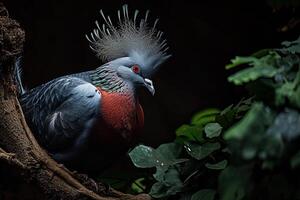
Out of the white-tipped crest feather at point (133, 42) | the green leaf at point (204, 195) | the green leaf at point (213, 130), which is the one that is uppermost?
the white-tipped crest feather at point (133, 42)

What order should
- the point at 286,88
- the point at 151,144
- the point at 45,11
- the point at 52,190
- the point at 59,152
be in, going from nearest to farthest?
1. the point at 286,88
2. the point at 52,190
3. the point at 59,152
4. the point at 45,11
5. the point at 151,144

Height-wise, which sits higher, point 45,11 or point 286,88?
point 45,11

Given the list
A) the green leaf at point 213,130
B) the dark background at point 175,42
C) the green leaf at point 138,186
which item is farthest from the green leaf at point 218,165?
the dark background at point 175,42

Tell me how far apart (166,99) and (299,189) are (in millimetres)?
2046

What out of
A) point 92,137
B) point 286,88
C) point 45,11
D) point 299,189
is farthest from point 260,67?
point 45,11

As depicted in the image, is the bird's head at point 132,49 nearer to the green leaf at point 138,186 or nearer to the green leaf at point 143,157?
the green leaf at point 143,157

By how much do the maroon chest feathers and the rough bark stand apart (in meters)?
0.19

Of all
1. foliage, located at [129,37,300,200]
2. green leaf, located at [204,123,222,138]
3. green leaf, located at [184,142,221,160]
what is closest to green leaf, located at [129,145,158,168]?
green leaf, located at [184,142,221,160]

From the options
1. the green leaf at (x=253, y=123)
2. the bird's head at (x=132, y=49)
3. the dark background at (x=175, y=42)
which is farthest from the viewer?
the dark background at (x=175, y=42)

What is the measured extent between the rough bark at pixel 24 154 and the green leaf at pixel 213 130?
18.6 inches

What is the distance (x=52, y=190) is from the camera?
76.9 inches

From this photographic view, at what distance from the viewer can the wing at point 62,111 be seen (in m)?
2.01

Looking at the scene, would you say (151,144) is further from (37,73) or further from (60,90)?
(60,90)

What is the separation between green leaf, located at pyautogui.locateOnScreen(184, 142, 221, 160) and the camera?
203 cm
